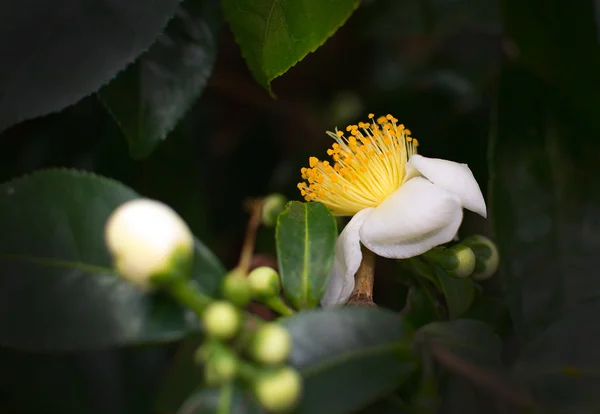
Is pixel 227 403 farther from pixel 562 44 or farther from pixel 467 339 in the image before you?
pixel 562 44

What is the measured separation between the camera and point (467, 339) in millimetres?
481

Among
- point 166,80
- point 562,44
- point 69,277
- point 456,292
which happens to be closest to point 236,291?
point 69,277

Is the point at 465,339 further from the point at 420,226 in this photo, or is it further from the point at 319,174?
the point at 319,174

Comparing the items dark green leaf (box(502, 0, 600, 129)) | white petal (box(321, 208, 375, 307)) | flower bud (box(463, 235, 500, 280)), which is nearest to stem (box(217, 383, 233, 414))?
white petal (box(321, 208, 375, 307))

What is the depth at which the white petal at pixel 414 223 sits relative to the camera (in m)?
0.48

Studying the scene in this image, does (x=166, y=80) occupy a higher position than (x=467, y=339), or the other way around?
(x=166, y=80)

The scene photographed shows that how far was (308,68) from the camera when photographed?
122 cm

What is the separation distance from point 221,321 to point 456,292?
0.25 m

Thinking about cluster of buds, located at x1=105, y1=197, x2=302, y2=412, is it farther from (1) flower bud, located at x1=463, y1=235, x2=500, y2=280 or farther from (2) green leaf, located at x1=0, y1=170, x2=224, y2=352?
(1) flower bud, located at x1=463, y1=235, x2=500, y2=280

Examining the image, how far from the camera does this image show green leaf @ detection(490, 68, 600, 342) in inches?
25.1

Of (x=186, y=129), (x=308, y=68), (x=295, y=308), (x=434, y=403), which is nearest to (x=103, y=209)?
(x=295, y=308)

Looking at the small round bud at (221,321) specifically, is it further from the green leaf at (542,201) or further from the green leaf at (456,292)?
the green leaf at (542,201)

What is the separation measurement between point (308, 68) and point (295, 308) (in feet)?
2.73

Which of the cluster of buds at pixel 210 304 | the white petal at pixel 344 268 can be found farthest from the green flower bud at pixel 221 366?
the white petal at pixel 344 268
